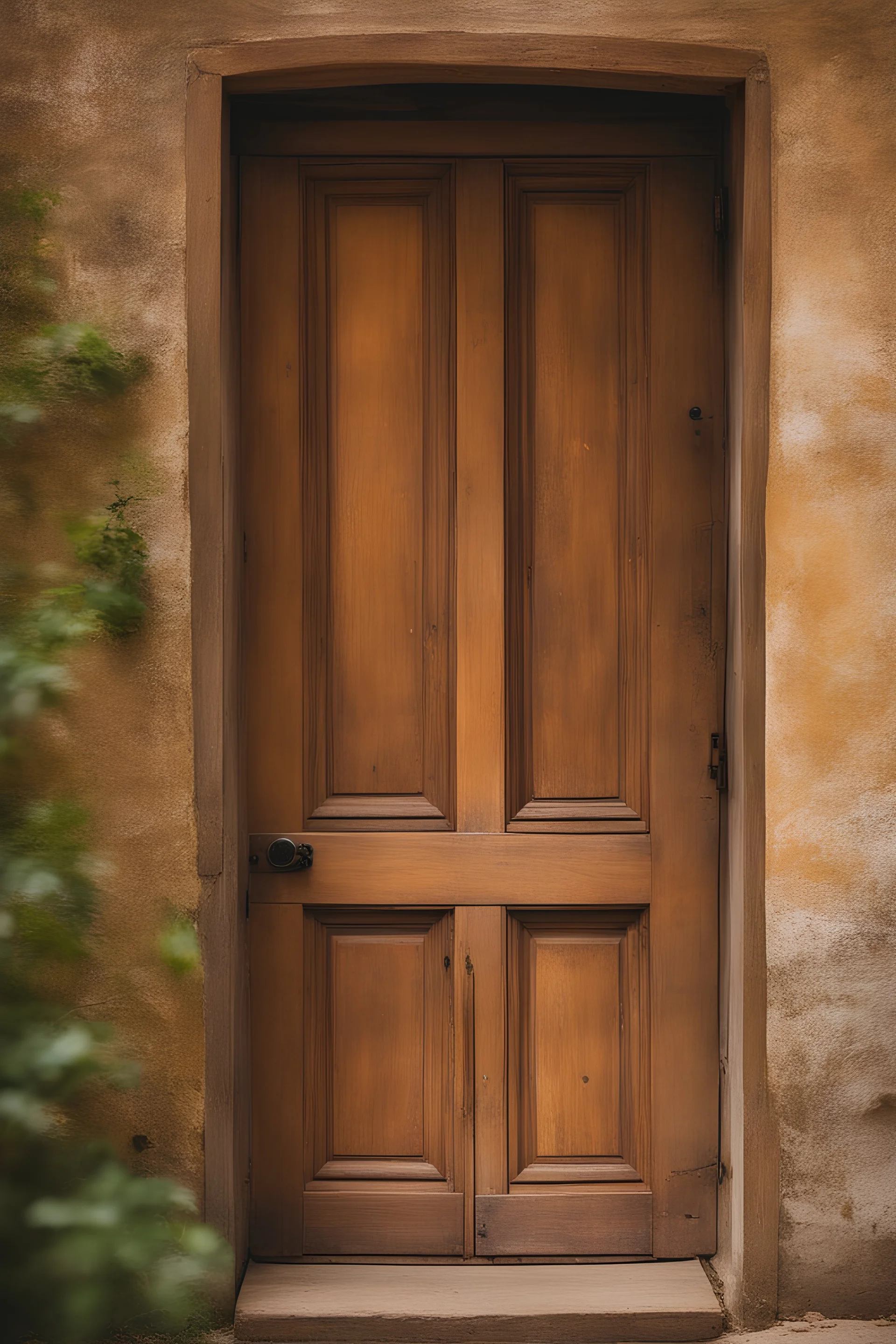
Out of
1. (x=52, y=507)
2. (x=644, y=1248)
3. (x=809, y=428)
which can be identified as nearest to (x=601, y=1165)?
(x=644, y=1248)

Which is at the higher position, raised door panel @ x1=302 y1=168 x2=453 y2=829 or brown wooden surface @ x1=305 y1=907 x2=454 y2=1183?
raised door panel @ x1=302 y1=168 x2=453 y2=829

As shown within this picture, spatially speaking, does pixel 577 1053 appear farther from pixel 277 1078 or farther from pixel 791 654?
pixel 791 654

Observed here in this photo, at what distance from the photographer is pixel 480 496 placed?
8.18 feet

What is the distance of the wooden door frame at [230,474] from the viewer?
2.28 m

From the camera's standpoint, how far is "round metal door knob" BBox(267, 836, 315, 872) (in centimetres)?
249

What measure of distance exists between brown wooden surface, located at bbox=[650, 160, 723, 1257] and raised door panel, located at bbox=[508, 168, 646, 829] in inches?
2.0

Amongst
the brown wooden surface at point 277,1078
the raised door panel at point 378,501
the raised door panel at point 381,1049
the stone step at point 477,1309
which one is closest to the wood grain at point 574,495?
the raised door panel at point 378,501

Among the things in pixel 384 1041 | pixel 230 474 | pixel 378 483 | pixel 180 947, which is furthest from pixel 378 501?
pixel 384 1041

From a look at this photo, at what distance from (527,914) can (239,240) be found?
1.76 metres

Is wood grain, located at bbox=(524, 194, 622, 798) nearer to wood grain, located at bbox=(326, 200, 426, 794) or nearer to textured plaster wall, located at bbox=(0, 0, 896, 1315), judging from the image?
wood grain, located at bbox=(326, 200, 426, 794)

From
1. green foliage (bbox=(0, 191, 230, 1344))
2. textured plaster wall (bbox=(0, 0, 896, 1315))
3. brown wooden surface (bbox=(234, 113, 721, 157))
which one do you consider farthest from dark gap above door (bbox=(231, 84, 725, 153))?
green foliage (bbox=(0, 191, 230, 1344))

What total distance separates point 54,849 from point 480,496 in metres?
1.23

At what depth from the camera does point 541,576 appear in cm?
254

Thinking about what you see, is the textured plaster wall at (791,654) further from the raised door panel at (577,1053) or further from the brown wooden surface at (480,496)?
the brown wooden surface at (480,496)
